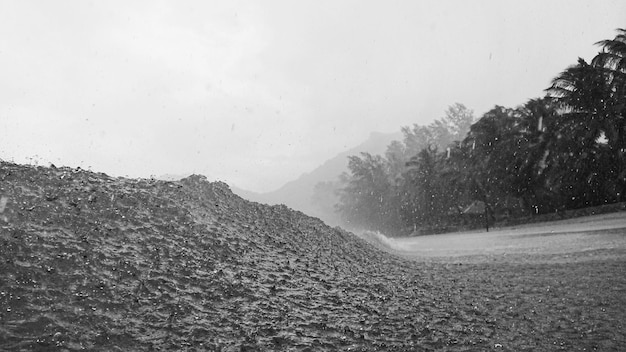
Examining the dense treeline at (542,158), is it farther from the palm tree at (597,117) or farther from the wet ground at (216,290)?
the wet ground at (216,290)

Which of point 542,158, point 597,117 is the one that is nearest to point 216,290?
point 597,117

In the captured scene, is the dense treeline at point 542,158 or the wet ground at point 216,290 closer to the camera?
the wet ground at point 216,290

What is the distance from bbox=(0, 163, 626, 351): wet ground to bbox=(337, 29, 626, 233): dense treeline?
63.3ft

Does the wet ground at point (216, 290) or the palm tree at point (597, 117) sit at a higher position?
the palm tree at point (597, 117)

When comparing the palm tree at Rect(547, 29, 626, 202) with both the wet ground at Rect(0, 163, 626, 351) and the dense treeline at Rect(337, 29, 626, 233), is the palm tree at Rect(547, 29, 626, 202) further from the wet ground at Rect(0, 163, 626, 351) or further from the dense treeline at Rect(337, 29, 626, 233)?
the wet ground at Rect(0, 163, 626, 351)

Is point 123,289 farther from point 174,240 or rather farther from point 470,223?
point 470,223

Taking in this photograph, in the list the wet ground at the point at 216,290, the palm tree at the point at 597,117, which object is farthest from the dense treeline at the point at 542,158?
the wet ground at the point at 216,290

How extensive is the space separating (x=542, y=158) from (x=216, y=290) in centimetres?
2977

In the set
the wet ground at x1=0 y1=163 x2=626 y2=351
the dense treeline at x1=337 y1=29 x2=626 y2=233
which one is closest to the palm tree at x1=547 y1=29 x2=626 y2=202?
the dense treeline at x1=337 y1=29 x2=626 y2=233

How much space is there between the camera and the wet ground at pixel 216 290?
4.74 metres

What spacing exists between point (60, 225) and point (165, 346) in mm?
2751

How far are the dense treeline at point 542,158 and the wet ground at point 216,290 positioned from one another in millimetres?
19289

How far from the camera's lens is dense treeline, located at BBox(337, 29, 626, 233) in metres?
24.5

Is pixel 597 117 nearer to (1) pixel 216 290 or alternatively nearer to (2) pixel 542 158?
(2) pixel 542 158
